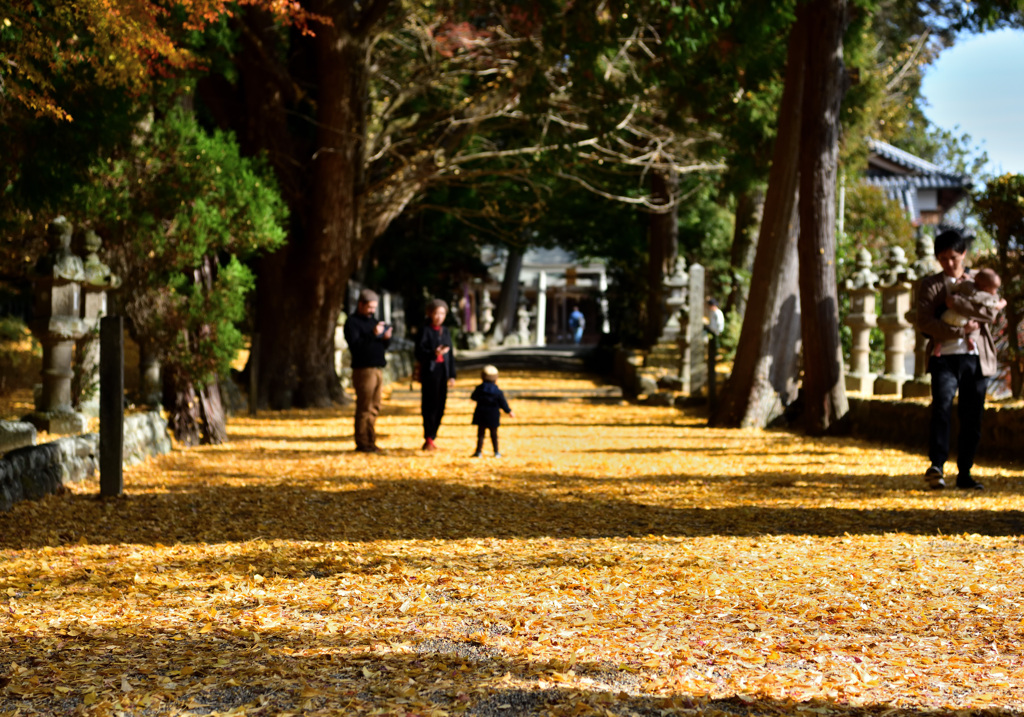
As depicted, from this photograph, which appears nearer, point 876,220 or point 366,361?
point 366,361

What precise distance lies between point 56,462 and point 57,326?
97.2 inches

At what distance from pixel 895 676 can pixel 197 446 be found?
9.60 m

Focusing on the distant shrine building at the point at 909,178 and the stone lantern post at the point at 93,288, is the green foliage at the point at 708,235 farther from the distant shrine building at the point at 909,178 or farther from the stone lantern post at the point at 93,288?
the stone lantern post at the point at 93,288

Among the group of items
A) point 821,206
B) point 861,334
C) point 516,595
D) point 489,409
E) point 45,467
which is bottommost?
point 516,595

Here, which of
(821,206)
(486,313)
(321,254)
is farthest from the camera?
(486,313)

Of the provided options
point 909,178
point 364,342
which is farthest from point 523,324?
point 364,342

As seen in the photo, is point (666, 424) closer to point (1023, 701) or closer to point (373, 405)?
point (373, 405)

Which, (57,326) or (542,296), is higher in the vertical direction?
(542,296)

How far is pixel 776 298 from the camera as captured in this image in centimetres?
1460

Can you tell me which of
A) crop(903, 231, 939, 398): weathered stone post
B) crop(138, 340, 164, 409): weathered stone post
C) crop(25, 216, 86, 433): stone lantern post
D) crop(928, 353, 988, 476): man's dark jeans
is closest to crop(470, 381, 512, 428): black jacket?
crop(138, 340, 164, 409): weathered stone post

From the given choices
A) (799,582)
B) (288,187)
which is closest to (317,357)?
(288,187)

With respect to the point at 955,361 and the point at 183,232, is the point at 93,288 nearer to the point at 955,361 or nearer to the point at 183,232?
the point at 183,232

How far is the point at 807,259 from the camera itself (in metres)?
13.5

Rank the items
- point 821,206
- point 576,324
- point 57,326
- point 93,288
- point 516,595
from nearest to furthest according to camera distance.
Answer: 1. point 516,595
2. point 57,326
3. point 93,288
4. point 821,206
5. point 576,324
